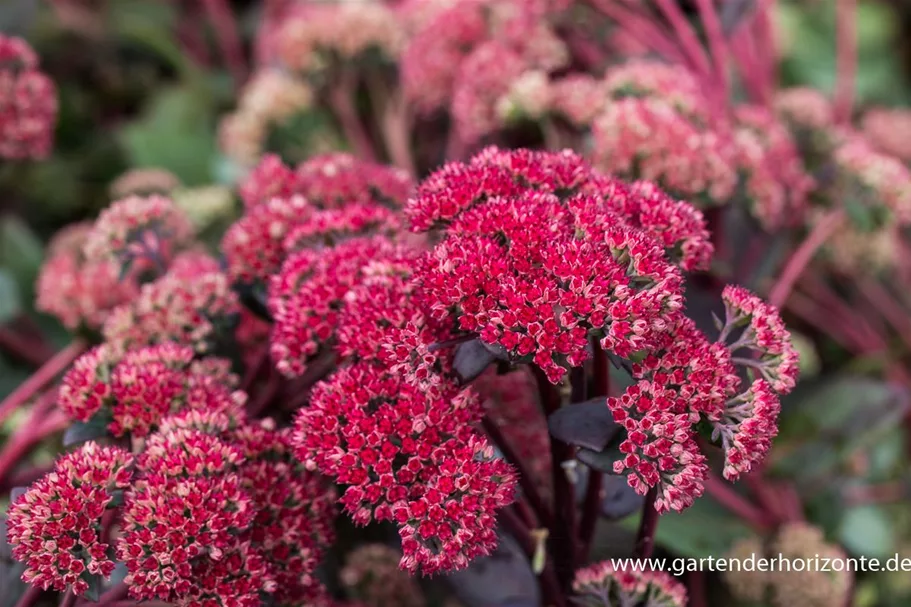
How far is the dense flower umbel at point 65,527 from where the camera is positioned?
0.54 metres

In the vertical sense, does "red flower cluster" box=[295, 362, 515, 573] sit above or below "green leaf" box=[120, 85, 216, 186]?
below

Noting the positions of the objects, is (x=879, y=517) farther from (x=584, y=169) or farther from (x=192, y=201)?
(x=192, y=201)

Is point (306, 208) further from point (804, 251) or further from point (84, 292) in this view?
point (804, 251)

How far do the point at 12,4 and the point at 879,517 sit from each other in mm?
1400

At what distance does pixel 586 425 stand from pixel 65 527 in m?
0.34

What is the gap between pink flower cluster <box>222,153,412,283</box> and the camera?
0.72m

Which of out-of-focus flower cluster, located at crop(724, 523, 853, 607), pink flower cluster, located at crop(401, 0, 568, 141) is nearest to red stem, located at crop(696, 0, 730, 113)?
pink flower cluster, located at crop(401, 0, 568, 141)

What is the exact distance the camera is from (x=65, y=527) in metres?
0.54

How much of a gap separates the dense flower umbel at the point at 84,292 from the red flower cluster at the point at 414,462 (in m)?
0.43

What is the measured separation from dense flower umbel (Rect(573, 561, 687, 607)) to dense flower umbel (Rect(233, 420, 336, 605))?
0.62 ft

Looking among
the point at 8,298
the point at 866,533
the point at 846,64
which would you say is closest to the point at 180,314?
the point at 8,298

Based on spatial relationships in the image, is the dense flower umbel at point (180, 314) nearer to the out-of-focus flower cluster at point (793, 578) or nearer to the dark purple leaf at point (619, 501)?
the dark purple leaf at point (619, 501)

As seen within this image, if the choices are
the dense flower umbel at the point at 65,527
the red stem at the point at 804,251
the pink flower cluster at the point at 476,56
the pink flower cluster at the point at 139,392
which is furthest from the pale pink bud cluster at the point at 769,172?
the dense flower umbel at the point at 65,527

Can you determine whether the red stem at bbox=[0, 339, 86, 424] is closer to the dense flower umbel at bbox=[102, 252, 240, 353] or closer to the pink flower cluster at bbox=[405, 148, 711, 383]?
the dense flower umbel at bbox=[102, 252, 240, 353]
